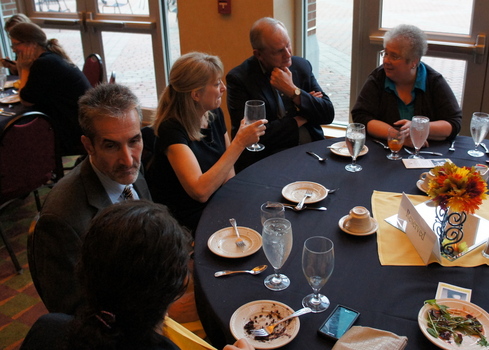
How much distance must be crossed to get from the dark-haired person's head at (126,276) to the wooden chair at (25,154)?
2.04 meters

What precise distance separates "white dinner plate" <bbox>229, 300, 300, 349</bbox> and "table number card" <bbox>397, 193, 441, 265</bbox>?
1.57 ft

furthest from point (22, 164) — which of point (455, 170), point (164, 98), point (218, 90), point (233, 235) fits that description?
point (455, 170)

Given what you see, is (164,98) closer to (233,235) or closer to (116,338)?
(233,235)

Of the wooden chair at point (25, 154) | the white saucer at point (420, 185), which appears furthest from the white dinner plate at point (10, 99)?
the white saucer at point (420, 185)

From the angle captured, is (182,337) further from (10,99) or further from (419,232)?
(10,99)

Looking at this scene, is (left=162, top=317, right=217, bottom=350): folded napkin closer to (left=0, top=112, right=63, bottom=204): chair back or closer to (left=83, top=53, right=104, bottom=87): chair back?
(left=0, top=112, right=63, bottom=204): chair back

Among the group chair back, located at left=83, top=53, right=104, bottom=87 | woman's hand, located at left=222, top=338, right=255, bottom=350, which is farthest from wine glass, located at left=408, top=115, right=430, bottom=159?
chair back, located at left=83, top=53, right=104, bottom=87

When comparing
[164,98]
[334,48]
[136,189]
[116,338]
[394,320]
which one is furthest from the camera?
[334,48]

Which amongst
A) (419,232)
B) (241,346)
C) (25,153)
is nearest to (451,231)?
(419,232)

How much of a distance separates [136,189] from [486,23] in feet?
8.54

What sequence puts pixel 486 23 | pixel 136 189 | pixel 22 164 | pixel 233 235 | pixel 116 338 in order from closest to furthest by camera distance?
pixel 116 338
pixel 233 235
pixel 136 189
pixel 22 164
pixel 486 23

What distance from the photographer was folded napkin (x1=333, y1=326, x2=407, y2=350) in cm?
109

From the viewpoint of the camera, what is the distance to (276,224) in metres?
1.42

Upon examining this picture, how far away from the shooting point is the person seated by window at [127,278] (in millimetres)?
964
